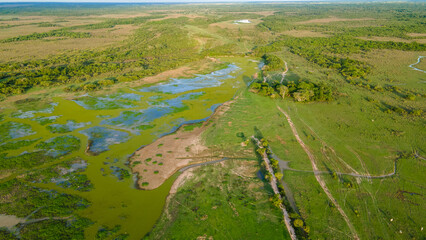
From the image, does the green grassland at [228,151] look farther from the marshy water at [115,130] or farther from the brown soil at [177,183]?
the brown soil at [177,183]

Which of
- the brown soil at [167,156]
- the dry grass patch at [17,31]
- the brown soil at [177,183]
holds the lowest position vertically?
the brown soil at [177,183]

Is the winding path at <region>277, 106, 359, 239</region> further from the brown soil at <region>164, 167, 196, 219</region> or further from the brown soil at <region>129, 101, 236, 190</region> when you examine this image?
the brown soil at <region>164, 167, 196, 219</region>

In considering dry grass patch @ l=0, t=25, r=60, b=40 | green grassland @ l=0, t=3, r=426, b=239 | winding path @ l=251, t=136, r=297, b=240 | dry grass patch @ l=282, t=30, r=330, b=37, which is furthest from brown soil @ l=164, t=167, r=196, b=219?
dry grass patch @ l=0, t=25, r=60, b=40

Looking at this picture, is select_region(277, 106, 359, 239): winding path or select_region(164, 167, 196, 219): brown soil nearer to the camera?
select_region(277, 106, 359, 239): winding path

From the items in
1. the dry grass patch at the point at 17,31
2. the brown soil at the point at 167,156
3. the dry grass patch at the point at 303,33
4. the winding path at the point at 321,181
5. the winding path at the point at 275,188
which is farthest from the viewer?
the dry grass patch at the point at 17,31

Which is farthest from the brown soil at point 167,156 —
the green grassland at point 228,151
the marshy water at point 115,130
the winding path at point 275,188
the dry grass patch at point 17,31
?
the dry grass patch at point 17,31
